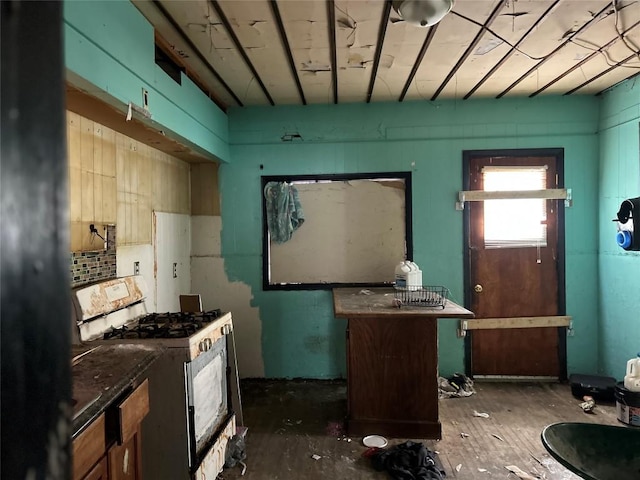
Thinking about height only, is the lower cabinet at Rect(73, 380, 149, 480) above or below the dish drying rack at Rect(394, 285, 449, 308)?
below

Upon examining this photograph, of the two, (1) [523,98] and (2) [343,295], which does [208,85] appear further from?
(1) [523,98]

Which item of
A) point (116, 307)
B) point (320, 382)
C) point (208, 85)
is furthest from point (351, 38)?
point (320, 382)

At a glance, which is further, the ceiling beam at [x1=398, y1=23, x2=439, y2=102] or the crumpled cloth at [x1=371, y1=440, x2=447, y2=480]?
the ceiling beam at [x1=398, y1=23, x2=439, y2=102]

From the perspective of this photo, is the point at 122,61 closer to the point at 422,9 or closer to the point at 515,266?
the point at 422,9

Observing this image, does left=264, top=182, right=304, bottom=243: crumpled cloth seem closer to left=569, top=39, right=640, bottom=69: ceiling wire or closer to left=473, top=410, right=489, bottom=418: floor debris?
left=473, top=410, right=489, bottom=418: floor debris

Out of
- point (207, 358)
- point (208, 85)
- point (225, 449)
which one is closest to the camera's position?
point (207, 358)

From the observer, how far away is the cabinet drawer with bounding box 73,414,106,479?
1.15 metres

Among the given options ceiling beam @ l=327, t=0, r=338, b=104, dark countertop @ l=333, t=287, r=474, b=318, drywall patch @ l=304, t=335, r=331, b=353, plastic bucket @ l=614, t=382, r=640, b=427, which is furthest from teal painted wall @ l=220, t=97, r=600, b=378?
plastic bucket @ l=614, t=382, r=640, b=427

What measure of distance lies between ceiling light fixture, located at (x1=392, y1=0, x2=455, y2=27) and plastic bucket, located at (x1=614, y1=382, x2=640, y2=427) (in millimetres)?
2885

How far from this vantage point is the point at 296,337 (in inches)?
152

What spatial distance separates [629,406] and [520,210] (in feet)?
5.76

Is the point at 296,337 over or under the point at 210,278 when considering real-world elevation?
under

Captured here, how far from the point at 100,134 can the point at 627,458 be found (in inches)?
118

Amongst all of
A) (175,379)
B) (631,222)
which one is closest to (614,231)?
(631,222)
